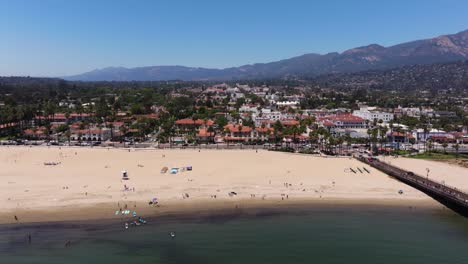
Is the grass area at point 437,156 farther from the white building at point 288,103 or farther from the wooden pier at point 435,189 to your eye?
the white building at point 288,103

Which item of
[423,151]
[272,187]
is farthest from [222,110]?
[272,187]

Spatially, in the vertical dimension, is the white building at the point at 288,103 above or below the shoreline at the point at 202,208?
above

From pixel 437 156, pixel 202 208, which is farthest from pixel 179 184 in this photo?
pixel 437 156

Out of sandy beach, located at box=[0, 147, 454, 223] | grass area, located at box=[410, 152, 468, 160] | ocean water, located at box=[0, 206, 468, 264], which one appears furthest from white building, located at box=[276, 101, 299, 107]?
ocean water, located at box=[0, 206, 468, 264]

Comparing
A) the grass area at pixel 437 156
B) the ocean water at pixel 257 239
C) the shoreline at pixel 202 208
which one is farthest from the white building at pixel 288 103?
the ocean water at pixel 257 239

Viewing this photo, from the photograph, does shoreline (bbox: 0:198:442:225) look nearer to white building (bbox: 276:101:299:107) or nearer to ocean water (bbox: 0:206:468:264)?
ocean water (bbox: 0:206:468:264)

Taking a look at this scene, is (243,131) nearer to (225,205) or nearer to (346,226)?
(225,205)

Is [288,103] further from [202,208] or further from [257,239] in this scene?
[257,239]
